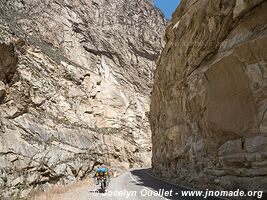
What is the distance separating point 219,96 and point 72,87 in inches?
1100

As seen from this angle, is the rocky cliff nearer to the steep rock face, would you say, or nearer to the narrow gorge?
the narrow gorge

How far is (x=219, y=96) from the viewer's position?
13992 mm

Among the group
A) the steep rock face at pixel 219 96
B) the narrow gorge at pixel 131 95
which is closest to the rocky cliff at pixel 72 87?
the narrow gorge at pixel 131 95

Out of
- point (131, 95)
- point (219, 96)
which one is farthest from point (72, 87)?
point (219, 96)

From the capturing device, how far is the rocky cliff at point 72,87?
2475 centimetres

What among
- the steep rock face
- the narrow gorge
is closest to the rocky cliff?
the narrow gorge

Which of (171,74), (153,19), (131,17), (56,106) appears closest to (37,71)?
(56,106)

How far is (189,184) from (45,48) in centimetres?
3050

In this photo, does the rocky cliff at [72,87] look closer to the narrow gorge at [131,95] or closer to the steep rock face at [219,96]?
the narrow gorge at [131,95]

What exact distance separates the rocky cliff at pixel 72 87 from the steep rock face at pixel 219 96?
36.9 ft

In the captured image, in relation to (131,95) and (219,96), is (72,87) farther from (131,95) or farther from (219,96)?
(219,96)

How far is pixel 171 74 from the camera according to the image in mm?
23469

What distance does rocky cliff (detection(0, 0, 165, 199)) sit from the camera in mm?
24750

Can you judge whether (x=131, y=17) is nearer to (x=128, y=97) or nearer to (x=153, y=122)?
(x=128, y=97)
